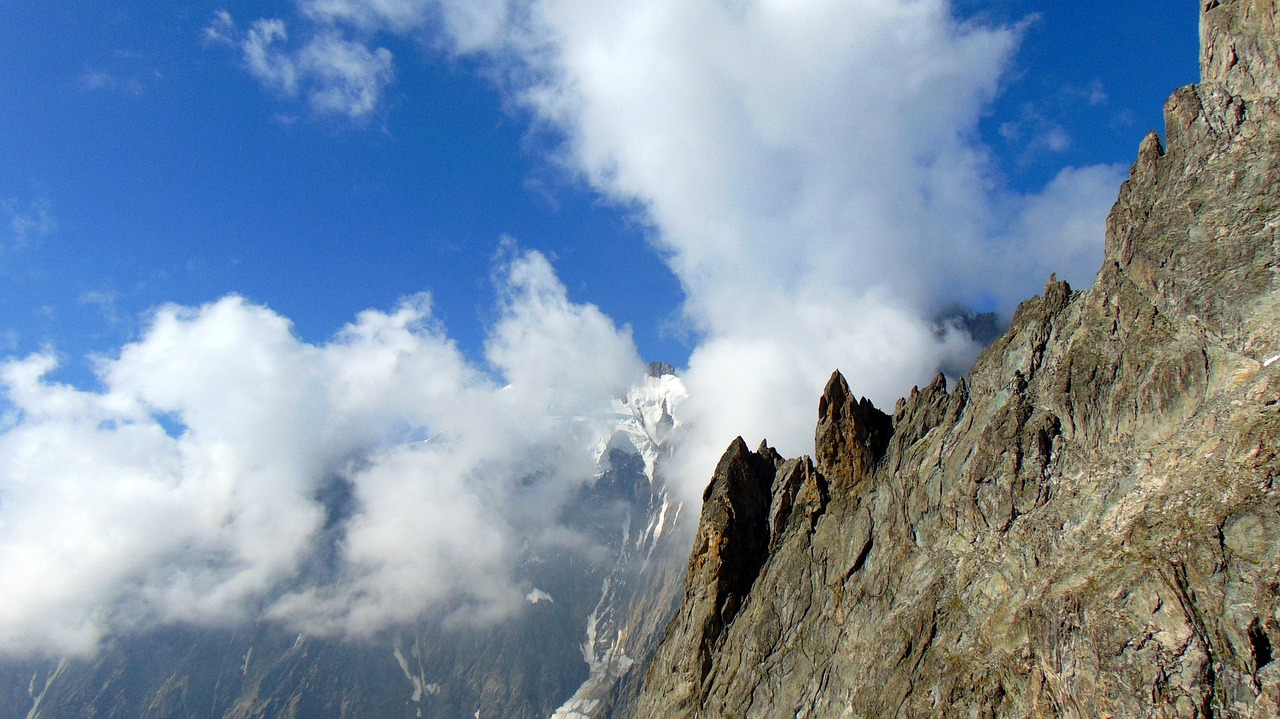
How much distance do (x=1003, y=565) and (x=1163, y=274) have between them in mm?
22354

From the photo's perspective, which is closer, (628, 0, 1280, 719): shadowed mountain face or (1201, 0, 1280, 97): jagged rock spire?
(628, 0, 1280, 719): shadowed mountain face

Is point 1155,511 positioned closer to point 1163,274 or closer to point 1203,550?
point 1203,550

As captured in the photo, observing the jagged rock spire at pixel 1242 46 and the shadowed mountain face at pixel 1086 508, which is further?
the jagged rock spire at pixel 1242 46

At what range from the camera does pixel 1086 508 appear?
43406 mm

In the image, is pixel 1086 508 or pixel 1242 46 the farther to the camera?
pixel 1242 46

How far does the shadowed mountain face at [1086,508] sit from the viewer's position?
1387 inches

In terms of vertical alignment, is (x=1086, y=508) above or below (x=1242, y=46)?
below

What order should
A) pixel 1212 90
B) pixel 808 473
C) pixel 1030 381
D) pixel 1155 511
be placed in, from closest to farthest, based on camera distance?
pixel 1155 511, pixel 1212 90, pixel 1030 381, pixel 808 473

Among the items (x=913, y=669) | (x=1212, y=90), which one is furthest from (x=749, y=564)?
(x=1212, y=90)

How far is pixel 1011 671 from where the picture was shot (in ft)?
135

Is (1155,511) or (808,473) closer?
(1155,511)

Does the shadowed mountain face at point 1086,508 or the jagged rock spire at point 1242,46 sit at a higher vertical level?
the jagged rock spire at point 1242,46

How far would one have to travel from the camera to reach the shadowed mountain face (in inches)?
1387

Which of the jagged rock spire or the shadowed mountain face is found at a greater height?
the jagged rock spire
